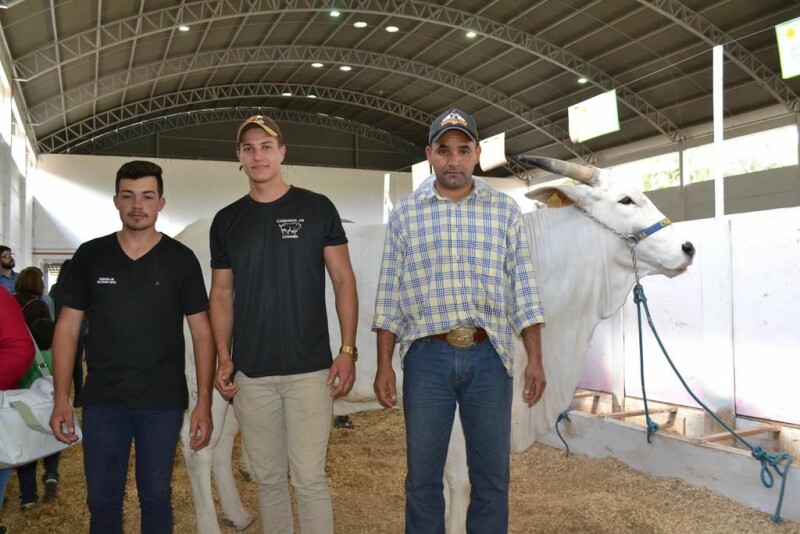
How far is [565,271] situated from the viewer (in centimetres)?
411

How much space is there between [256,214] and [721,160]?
4376 mm

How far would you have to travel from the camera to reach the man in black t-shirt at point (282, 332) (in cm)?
274

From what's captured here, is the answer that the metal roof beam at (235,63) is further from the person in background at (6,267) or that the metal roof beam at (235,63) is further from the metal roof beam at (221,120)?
the person in background at (6,267)

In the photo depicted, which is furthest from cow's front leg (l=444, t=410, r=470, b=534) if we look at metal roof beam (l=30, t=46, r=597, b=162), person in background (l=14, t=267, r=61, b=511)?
metal roof beam (l=30, t=46, r=597, b=162)

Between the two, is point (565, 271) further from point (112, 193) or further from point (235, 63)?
point (112, 193)

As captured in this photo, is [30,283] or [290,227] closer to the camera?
[290,227]

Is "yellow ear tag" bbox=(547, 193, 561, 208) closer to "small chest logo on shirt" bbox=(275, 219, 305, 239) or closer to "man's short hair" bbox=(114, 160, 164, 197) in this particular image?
Answer: "small chest logo on shirt" bbox=(275, 219, 305, 239)

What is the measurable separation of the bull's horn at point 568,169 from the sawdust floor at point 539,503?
207cm

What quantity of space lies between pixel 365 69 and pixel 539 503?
804 inches

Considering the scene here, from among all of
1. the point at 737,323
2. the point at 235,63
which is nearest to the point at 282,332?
the point at 737,323

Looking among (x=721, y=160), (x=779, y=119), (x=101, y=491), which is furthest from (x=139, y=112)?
(x=101, y=491)

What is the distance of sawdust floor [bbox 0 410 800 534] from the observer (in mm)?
4281

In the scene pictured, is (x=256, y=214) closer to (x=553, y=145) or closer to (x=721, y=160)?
(x=721, y=160)

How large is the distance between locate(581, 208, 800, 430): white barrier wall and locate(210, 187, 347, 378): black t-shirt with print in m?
3.68
